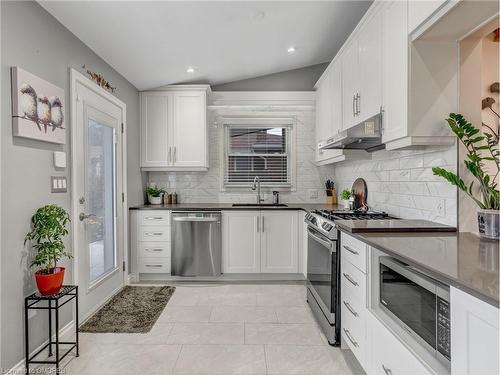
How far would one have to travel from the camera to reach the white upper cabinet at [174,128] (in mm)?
4227

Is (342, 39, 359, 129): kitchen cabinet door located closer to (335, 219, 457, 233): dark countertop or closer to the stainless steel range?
the stainless steel range

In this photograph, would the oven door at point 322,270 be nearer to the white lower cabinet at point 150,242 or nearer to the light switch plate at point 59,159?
the white lower cabinet at point 150,242

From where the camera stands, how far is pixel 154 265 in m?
3.95

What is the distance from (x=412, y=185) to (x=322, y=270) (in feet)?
3.28

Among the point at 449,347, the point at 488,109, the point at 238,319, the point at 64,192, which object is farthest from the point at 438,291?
the point at 64,192

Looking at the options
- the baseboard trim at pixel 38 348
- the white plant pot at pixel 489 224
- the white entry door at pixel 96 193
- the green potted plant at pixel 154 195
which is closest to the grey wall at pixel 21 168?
the baseboard trim at pixel 38 348

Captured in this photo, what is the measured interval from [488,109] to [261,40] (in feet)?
7.46

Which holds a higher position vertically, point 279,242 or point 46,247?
point 46,247

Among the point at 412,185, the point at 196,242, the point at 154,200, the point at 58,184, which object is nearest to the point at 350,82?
the point at 412,185

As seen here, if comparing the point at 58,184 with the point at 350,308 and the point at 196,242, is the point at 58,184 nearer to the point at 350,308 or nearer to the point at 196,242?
the point at 196,242

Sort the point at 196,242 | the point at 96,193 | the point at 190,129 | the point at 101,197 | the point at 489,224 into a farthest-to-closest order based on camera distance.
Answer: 1. the point at 190,129
2. the point at 196,242
3. the point at 101,197
4. the point at 96,193
5. the point at 489,224

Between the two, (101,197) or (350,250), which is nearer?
(350,250)

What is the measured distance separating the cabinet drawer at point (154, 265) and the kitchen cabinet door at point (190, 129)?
127 cm

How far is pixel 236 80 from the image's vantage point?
178 inches
